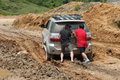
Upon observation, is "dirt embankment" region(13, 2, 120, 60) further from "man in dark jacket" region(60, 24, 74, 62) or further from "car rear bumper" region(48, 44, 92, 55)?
"man in dark jacket" region(60, 24, 74, 62)

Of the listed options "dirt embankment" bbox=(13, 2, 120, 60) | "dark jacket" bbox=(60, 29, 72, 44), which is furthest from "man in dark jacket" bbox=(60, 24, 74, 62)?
"dirt embankment" bbox=(13, 2, 120, 60)

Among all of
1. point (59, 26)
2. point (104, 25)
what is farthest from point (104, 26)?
point (59, 26)

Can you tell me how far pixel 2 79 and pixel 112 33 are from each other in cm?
1226

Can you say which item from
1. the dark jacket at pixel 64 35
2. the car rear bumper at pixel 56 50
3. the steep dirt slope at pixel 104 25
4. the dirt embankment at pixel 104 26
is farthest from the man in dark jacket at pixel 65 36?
the steep dirt slope at pixel 104 25

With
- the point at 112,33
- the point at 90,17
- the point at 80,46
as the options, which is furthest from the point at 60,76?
the point at 90,17

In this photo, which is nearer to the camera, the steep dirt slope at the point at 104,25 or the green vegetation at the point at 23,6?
the steep dirt slope at the point at 104,25

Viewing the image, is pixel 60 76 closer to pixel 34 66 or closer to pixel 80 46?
pixel 34 66

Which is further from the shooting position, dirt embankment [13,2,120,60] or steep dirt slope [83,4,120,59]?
steep dirt slope [83,4,120,59]

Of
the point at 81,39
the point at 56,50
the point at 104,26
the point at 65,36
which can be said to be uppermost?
the point at 65,36

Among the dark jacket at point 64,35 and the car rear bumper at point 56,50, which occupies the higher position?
the dark jacket at point 64,35

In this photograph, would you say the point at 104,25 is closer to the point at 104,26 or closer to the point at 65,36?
the point at 104,26

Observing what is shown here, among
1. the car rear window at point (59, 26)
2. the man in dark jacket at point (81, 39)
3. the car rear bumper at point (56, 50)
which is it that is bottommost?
the car rear bumper at point (56, 50)

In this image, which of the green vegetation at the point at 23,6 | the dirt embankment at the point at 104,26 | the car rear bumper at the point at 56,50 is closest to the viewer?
the car rear bumper at the point at 56,50

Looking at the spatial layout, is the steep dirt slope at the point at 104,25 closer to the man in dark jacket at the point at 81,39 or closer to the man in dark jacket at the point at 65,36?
the man in dark jacket at the point at 81,39
